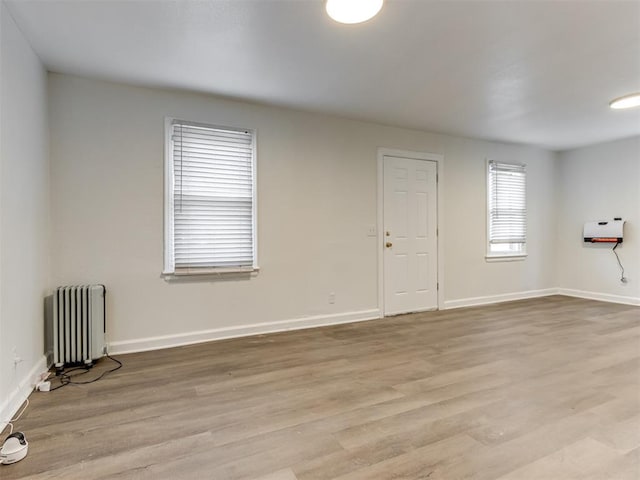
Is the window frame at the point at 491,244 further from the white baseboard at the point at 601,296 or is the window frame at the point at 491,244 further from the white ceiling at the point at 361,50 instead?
the white ceiling at the point at 361,50

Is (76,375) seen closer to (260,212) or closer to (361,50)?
(260,212)

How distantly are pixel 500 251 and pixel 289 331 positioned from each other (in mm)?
3713

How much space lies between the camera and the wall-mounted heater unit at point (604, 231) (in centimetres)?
526

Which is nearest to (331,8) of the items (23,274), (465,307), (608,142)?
(23,274)

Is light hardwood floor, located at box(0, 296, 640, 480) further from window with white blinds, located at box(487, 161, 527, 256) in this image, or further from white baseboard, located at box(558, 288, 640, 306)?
white baseboard, located at box(558, 288, 640, 306)

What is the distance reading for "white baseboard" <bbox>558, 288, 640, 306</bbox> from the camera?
5199 millimetres

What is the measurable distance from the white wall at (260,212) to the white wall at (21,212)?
239mm

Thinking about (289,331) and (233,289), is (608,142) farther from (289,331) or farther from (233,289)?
(233,289)

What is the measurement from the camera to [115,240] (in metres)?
3.19

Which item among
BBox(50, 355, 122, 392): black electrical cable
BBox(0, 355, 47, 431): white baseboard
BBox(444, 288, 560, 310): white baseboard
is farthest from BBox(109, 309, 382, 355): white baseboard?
BBox(444, 288, 560, 310): white baseboard

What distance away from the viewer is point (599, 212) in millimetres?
5570

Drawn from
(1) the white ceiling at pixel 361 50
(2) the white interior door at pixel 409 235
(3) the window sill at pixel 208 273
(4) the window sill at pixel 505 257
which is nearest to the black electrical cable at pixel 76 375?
(3) the window sill at pixel 208 273

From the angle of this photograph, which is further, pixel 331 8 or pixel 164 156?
pixel 164 156

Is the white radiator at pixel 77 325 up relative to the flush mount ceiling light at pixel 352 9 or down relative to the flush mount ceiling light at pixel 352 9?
down
